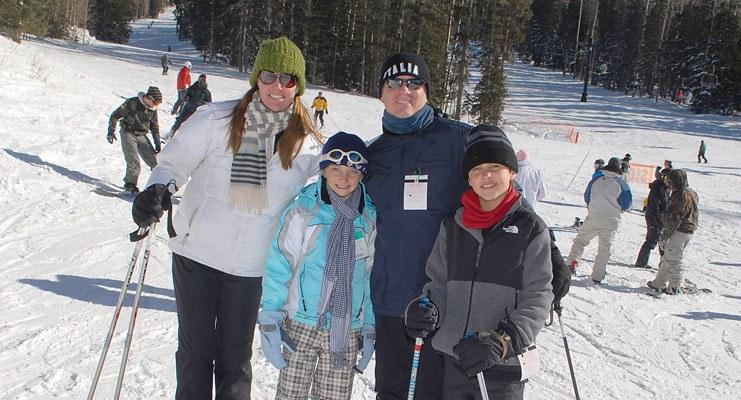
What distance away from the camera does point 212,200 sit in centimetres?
263

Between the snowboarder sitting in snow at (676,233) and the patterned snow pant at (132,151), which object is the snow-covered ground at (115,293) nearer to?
the snowboarder sitting in snow at (676,233)

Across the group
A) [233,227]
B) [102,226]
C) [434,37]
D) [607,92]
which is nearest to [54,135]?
[102,226]

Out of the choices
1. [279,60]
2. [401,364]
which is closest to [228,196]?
[279,60]

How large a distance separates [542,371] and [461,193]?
8.64 ft

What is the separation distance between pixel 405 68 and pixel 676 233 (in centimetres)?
663

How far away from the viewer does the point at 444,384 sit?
2.49 m

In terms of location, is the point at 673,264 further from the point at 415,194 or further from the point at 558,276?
the point at 415,194

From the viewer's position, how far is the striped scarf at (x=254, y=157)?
257cm

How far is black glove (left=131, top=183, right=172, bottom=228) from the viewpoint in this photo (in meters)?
2.52

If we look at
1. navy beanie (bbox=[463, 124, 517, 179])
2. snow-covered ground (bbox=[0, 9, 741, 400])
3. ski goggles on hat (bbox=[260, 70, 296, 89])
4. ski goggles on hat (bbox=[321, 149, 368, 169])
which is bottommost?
snow-covered ground (bbox=[0, 9, 741, 400])

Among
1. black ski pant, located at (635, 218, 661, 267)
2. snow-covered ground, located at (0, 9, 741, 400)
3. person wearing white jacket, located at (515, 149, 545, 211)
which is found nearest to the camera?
snow-covered ground, located at (0, 9, 741, 400)

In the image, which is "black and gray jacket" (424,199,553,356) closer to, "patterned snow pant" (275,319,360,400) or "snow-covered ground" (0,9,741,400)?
"patterned snow pant" (275,319,360,400)

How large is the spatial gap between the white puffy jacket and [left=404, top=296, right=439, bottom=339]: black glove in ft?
2.71

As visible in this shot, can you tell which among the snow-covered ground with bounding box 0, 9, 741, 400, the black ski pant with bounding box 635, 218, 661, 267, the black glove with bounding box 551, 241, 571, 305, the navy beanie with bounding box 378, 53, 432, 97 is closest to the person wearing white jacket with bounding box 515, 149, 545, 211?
the snow-covered ground with bounding box 0, 9, 741, 400
